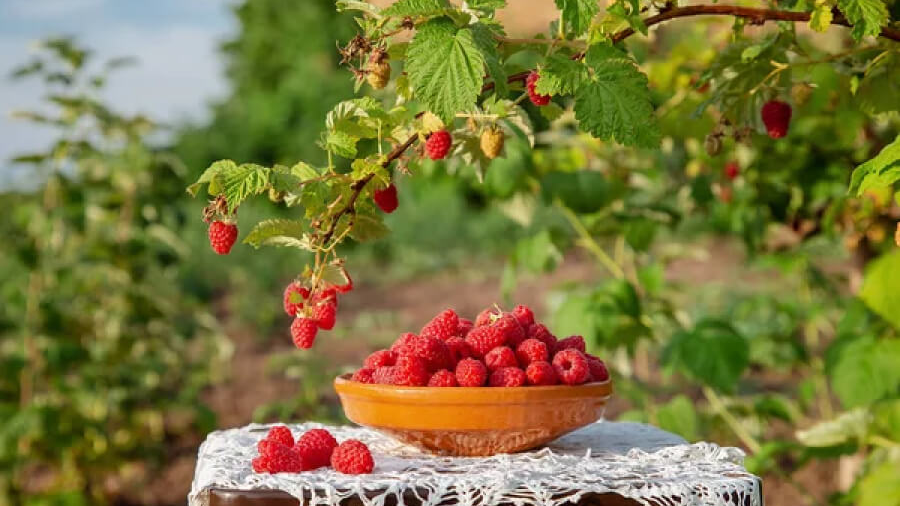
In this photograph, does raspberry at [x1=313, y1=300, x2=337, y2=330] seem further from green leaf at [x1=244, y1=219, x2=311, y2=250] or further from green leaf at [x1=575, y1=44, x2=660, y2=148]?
green leaf at [x1=575, y1=44, x2=660, y2=148]

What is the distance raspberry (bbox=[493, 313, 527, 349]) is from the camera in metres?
1.67

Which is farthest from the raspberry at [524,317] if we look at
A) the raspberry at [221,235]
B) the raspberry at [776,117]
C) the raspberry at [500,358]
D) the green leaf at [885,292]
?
the green leaf at [885,292]

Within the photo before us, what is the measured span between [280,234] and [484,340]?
35 centimetres

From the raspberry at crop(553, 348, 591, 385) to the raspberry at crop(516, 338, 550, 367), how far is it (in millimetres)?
22

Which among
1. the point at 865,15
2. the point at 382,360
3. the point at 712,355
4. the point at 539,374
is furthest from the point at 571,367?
the point at 712,355

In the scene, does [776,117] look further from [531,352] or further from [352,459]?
[352,459]

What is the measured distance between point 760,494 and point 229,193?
0.86 meters

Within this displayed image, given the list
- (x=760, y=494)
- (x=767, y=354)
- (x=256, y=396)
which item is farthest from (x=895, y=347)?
(x=256, y=396)

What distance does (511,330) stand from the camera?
168 cm

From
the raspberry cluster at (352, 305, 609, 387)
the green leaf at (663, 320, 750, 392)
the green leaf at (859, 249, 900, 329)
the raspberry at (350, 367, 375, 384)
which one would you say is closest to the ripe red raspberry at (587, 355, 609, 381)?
the raspberry cluster at (352, 305, 609, 387)

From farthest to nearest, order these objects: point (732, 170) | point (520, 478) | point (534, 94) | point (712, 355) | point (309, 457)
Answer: point (732, 170)
point (712, 355)
point (534, 94)
point (309, 457)
point (520, 478)

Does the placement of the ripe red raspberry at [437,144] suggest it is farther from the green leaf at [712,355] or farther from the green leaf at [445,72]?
the green leaf at [712,355]

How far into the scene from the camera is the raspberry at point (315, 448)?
1542 millimetres

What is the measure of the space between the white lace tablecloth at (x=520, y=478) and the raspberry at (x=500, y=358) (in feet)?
0.45
